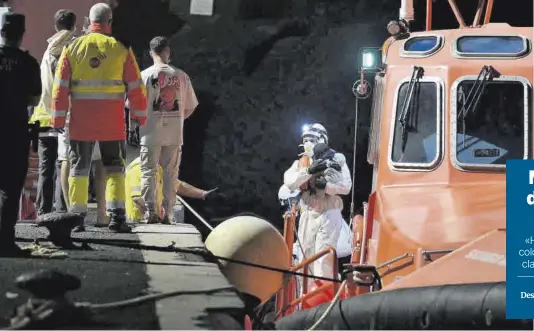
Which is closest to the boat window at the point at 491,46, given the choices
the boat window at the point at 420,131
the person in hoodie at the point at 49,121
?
the boat window at the point at 420,131

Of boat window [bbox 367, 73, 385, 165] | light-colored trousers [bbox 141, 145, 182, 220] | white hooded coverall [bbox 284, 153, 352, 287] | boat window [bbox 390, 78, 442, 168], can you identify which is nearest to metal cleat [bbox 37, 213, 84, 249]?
light-colored trousers [bbox 141, 145, 182, 220]

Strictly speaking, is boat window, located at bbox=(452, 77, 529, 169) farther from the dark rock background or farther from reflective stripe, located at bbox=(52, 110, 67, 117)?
the dark rock background

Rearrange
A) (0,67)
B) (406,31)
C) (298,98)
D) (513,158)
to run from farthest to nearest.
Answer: (298,98) → (406,31) → (513,158) → (0,67)

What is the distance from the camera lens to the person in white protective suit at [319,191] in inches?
484

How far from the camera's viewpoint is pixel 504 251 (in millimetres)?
7105

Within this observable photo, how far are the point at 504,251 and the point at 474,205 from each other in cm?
103

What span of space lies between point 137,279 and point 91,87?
2642 millimetres

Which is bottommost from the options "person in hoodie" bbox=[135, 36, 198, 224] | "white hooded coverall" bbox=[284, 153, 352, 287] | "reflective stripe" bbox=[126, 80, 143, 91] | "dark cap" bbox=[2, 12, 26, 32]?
"white hooded coverall" bbox=[284, 153, 352, 287]

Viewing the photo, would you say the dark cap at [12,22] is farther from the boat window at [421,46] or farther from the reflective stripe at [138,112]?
the boat window at [421,46]

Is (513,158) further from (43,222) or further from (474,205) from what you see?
(43,222)

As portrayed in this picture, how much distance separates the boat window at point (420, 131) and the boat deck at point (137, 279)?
1690mm

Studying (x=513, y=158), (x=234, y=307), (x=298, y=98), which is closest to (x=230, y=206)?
(x=298, y=98)

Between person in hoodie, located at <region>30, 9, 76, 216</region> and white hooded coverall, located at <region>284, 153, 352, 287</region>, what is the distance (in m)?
2.85

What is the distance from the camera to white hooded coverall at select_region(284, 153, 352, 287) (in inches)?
485
